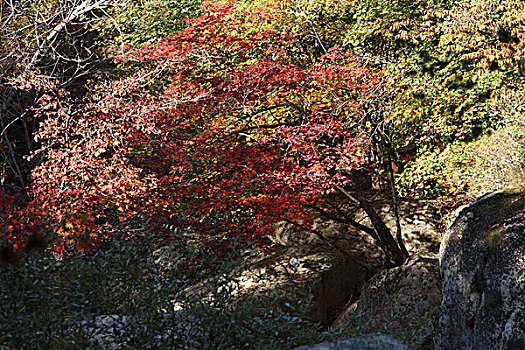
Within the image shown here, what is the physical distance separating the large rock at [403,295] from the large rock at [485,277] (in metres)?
1.02

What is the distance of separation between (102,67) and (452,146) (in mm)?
8090

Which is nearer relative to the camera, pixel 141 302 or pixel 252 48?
pixel 141 302

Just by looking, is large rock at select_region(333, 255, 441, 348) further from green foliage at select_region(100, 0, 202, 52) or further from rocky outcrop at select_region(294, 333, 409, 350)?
green foliage at select_region(100, 0, 202, 52)

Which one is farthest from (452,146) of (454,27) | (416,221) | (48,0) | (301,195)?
(48,0)

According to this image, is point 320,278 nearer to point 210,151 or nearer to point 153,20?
point 210,151

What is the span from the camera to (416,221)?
28.1 feet

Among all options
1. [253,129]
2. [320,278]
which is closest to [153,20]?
[253,129]

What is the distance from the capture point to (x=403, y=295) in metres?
5.70

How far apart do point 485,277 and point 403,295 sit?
6.25 ft

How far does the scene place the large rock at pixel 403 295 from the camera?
215 inches

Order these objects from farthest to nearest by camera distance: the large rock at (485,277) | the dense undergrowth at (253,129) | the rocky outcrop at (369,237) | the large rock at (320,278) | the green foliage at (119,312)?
the rocky outcrop at (369,237) → the large rock at (320,278) → the dense undergrowth at (253,129) → the large rock at (485,277) → the green foliage at (119,312)

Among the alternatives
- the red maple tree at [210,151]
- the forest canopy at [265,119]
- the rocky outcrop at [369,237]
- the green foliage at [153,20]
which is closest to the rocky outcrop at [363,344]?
the forest canopy at [265,119]

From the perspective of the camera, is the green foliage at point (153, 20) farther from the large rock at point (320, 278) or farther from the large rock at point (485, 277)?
the large rock at point (485, 277)

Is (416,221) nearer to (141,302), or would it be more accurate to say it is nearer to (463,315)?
(463,315)
